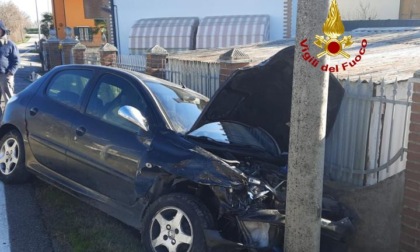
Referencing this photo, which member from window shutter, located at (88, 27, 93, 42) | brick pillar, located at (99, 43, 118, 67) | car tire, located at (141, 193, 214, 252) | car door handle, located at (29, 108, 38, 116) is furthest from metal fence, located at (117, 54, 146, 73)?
window shutter, located at (88, 27, 93, 42)

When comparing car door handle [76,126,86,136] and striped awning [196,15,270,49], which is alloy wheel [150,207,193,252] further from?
striped awning [196,15,270,49]

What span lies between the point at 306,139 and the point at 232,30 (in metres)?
14.6

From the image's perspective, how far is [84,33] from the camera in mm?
34969

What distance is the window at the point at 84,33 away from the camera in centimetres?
3442

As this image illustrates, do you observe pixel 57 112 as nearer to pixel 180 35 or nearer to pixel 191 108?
pixel 191 108

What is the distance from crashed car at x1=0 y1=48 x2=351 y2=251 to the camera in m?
3.19

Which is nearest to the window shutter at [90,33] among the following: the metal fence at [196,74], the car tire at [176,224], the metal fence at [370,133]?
the metal fence at [196,74]

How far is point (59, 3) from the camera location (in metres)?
33.2

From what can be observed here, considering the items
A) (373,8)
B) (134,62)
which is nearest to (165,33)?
(134,62)

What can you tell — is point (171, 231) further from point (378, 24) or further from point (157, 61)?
point (378, 24)

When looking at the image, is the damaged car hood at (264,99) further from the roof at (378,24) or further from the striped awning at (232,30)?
the roof at (378,24)

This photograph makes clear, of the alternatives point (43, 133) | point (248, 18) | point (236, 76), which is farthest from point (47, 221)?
point (248, 18)

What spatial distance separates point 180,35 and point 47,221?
1512 centimetres

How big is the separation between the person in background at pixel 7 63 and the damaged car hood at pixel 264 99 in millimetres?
5598
